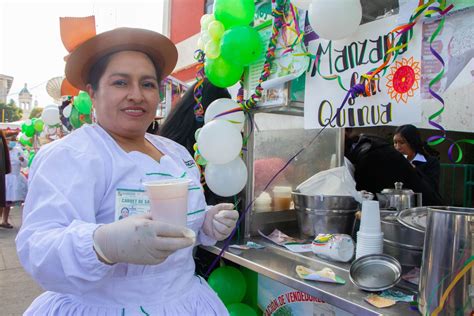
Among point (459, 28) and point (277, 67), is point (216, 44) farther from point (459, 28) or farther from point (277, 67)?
point (459, 28)

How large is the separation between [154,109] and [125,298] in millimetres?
707

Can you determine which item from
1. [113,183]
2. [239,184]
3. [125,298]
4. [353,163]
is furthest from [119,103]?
[353,163]

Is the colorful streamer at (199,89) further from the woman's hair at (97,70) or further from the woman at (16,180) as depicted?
the woman at (16,180)

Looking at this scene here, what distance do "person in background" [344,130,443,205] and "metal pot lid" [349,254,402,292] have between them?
1.34 metres

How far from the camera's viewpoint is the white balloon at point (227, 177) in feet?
6.75

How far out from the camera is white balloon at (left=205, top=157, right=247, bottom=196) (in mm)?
2059

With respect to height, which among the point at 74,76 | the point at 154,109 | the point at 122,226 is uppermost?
the point at 74,76

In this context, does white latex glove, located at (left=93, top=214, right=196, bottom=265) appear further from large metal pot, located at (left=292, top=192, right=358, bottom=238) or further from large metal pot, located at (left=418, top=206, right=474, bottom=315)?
large metal pot, located at (left=292, top=192, right=358, bottom=238)

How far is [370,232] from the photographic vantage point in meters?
1.63

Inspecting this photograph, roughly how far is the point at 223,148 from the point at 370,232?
847mm

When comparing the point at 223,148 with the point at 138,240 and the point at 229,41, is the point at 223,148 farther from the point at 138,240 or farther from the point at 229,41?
the point at 138,240

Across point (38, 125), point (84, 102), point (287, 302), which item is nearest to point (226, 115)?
point (287, 302)

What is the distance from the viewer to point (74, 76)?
1520 millimetres

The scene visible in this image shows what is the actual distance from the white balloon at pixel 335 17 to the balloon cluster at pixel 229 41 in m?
0.47
